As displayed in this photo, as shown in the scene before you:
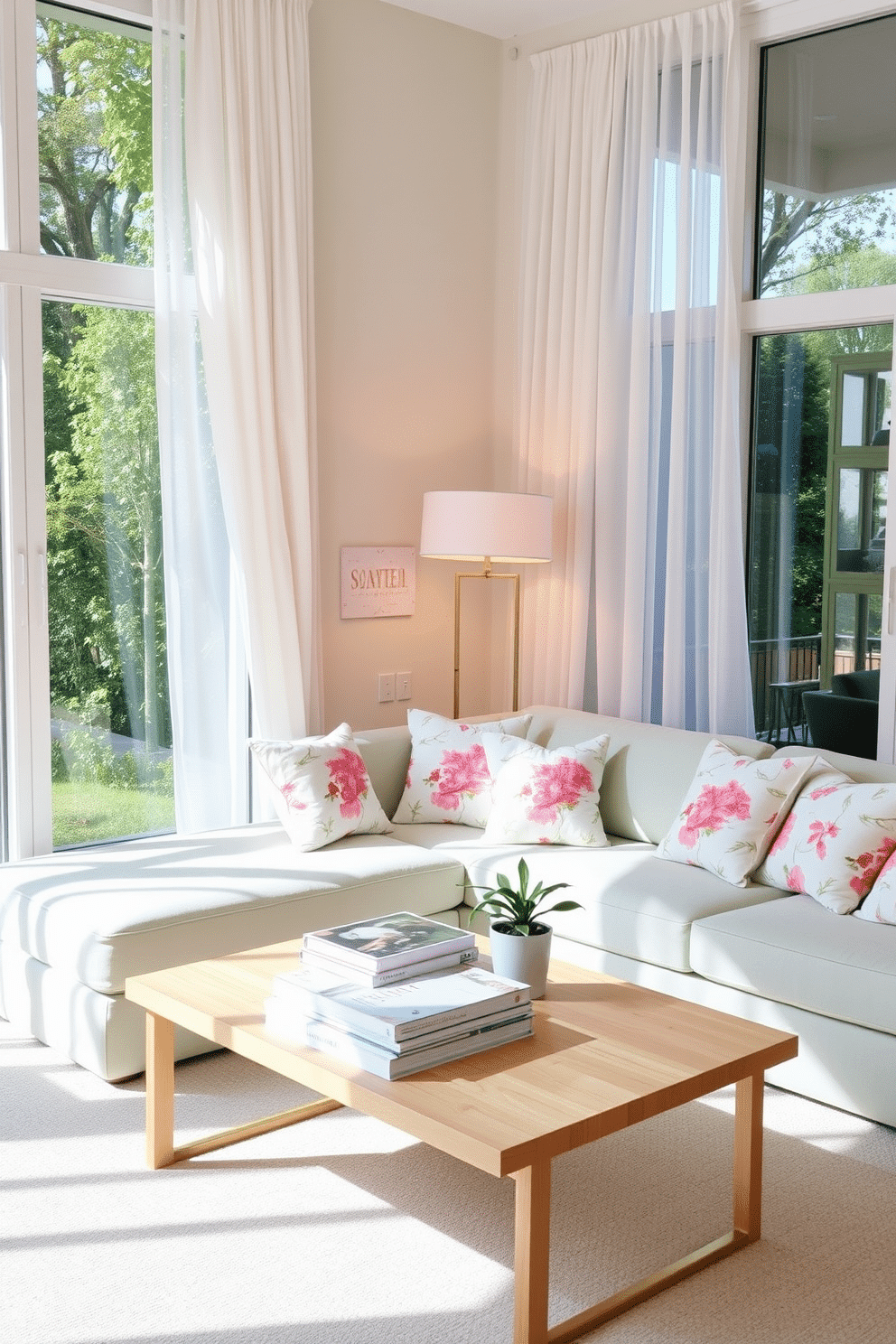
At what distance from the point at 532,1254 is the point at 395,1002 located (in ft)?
1.70

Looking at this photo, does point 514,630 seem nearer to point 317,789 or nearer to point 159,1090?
point 317,789

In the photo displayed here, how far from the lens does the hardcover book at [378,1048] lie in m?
2.41

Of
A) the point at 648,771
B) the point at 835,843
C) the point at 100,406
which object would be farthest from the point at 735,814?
the point at 100,406

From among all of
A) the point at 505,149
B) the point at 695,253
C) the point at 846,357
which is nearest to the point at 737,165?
the point at 695,253

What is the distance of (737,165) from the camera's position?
14.8 feet

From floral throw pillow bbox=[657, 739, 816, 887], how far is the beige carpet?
69 centimetres

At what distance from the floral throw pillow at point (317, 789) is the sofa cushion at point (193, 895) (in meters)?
0.06

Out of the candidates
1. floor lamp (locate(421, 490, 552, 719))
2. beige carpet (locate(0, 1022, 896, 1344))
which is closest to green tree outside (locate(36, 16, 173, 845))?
floor lamp (locate(421, 490, 552, 719))

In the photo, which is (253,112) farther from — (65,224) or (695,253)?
(695,253)

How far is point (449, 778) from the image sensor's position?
443cm

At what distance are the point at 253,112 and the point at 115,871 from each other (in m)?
2.51

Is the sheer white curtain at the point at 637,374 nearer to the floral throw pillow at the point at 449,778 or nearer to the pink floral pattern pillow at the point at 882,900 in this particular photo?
the floral throw pillow at the point at 449,778

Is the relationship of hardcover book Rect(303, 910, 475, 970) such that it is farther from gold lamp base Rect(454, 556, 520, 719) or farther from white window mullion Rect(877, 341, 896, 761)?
gold lamp base Rect(454, 556, 520, 719)

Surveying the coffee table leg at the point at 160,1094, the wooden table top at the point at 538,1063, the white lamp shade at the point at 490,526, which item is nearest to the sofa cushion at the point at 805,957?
the wooden table top at the point at 538,1063
